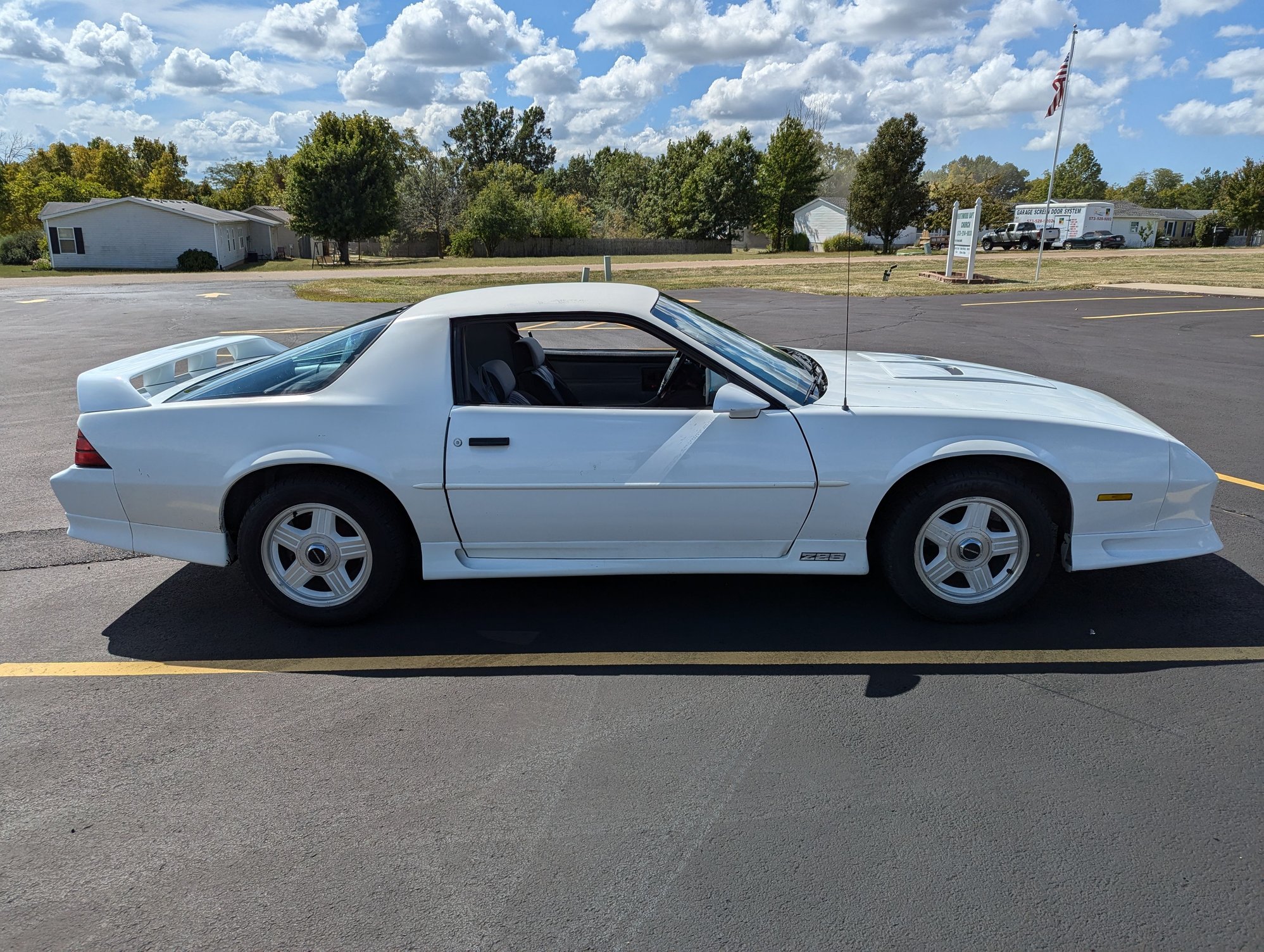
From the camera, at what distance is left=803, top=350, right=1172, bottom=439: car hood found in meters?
3.96

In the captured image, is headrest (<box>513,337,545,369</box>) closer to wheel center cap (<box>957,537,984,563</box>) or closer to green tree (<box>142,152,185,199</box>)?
wheel center cap (<box>957,537,984,563</box>)

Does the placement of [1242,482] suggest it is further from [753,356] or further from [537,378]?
[537,378]

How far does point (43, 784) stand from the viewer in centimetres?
300

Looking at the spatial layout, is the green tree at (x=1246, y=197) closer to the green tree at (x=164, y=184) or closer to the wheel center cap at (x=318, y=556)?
the wheel center cap at (x=318, y=556)


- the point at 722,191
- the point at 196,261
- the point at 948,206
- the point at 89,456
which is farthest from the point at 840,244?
the point at 89,456

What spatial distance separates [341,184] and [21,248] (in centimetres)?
1922

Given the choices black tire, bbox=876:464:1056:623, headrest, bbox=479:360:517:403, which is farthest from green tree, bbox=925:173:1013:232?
headrest, bbox=479:360:517:403

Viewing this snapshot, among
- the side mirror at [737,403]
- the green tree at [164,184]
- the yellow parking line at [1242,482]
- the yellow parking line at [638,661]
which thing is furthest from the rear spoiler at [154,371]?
the green tree at [164,184]

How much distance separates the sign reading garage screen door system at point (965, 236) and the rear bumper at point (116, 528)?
82.2 ft

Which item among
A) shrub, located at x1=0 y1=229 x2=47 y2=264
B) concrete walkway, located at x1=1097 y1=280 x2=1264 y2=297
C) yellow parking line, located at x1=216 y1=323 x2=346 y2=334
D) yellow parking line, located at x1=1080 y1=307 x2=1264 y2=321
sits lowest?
yellow parking line, located at x1=216 y1=323 x2=346 y2=334

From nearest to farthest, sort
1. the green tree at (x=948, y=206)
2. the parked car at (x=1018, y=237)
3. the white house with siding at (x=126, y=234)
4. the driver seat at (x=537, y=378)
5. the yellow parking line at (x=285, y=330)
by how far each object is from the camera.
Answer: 1. the driver seat at (x=537, y=378)
2. the yellow parking line at (x=285, y=330)
3. the white house with siding at (x=126, y=234)
4. the parked car at (x=1018, y=237)
5. the green tree at (x=948, y=206)

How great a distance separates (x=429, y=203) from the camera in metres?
65.9

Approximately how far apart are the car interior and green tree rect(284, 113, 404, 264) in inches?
2031

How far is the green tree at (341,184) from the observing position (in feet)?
173
